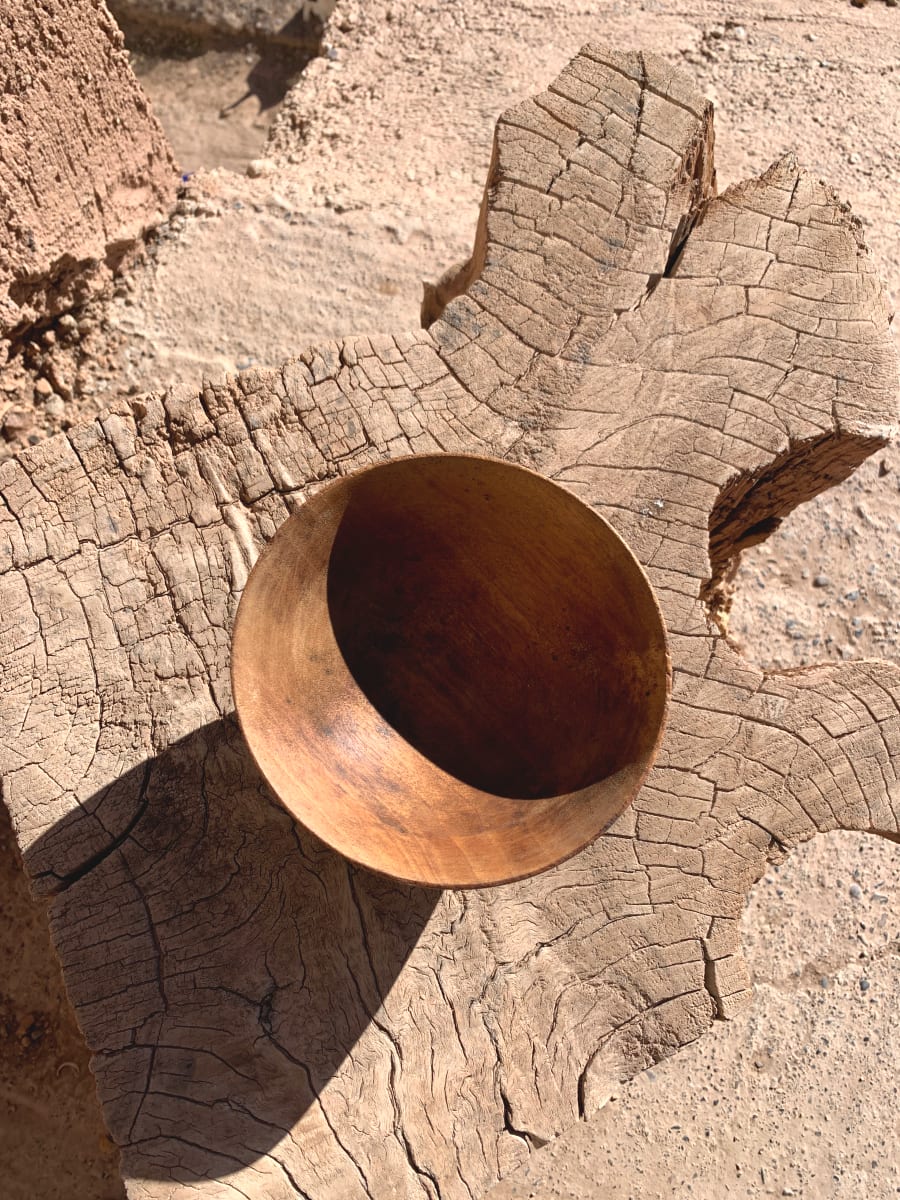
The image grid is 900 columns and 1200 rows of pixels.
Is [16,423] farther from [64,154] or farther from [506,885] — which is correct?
[506,885]

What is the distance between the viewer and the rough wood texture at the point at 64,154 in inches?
94.8

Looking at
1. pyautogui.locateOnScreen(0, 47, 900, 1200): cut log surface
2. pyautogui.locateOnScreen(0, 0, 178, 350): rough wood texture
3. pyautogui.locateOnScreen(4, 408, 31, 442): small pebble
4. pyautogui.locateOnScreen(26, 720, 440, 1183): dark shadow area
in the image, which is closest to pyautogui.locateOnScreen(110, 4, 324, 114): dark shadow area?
pyautogui.locateOnScreen(0, 0, 178, 350): rough wood texture

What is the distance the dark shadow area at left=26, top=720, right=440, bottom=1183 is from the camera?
1451mm

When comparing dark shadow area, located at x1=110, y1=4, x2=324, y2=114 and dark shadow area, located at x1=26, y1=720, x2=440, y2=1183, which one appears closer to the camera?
dark shadow area, located at x1=26, y1=720, x2=440, y2=1183

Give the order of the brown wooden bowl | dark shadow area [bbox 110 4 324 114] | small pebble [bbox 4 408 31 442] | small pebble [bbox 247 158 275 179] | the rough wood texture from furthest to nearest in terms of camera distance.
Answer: dark shadow area [bbox 110 4 324 114], small pebble [bbox 247 158 275 179], small pebble [bbox 4 408 31 442], the rough wood texture, the brown wooden bowl

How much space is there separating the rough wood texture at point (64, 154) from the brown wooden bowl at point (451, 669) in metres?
1.62

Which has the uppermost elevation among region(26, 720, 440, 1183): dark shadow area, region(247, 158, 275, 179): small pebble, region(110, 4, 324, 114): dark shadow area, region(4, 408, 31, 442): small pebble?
region(110, 4, 324, 114): dark shadow area

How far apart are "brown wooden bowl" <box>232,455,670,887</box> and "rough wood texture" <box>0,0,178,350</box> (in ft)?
5.30

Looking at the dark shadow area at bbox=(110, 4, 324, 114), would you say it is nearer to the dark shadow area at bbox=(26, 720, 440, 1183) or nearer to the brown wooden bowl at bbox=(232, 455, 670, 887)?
the brown wooden bowl at bbox=(232, 455, 670, 887)

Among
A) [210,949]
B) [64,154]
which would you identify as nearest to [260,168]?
[64,154]

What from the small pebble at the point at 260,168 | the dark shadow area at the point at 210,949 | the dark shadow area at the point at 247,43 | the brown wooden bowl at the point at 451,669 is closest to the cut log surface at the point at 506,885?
the dark shadow area at the point at 210,949

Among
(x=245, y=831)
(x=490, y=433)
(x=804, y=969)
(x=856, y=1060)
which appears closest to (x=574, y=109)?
(x=490, y=433)

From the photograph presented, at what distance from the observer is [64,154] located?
8.59 ft

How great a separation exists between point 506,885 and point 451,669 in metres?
0.49
